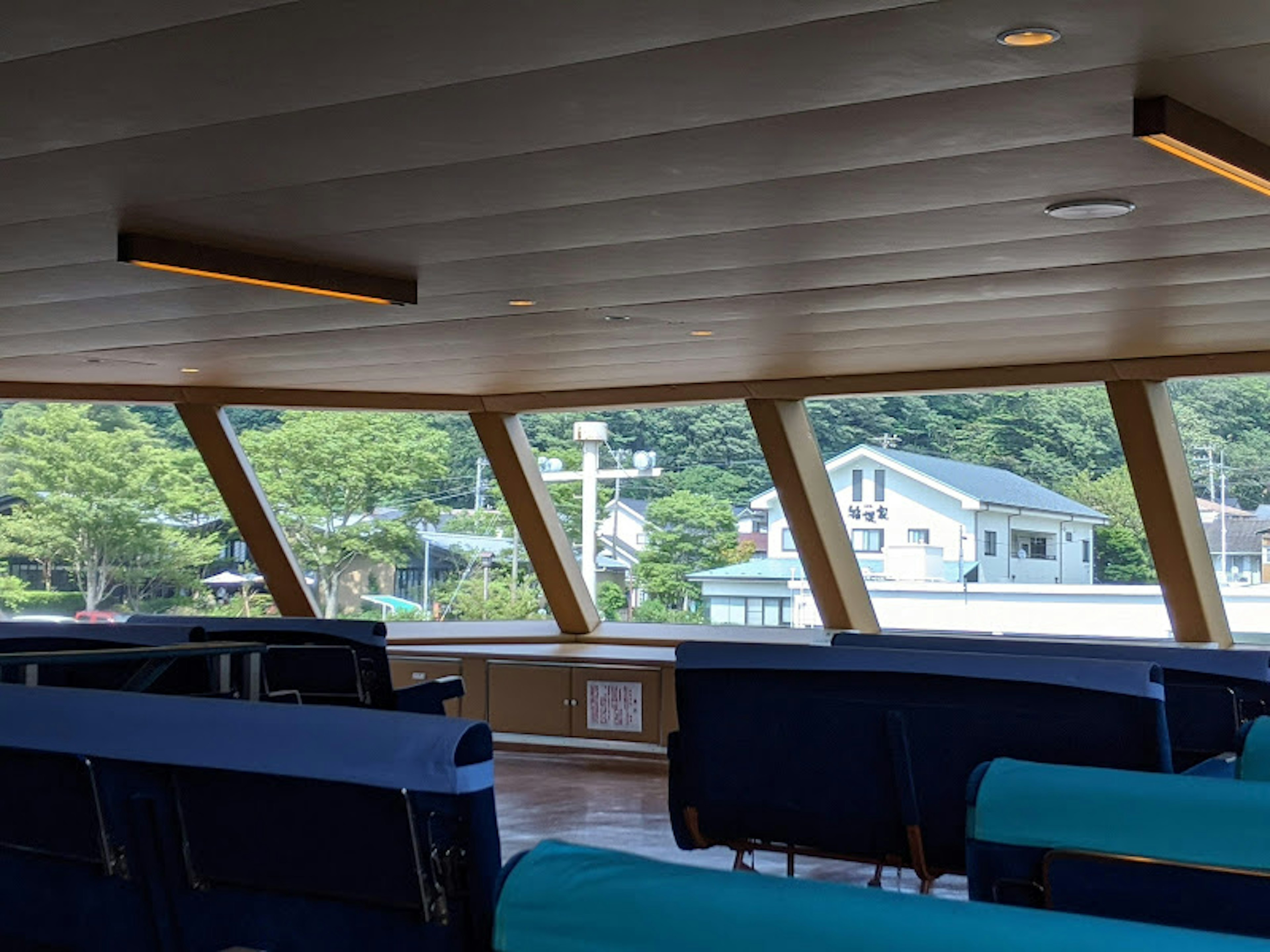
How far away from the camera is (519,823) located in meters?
6.85

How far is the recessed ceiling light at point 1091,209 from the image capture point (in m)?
4.25

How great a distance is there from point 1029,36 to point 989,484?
6.22 m

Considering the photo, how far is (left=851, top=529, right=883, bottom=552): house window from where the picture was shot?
9.24 m

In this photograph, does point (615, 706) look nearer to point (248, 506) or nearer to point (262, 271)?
point (248, 506)

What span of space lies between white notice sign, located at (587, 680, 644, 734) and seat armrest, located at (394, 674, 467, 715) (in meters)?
2.41

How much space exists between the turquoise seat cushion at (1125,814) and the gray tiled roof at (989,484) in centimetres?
691

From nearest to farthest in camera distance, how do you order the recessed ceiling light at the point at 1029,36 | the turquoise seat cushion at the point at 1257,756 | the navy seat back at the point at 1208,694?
1. the turquoise seat cushion at the point at 1257,756
2. the recessed ceiling light at the point at 1029,36
3. the navy seat back at the point at 1208,694

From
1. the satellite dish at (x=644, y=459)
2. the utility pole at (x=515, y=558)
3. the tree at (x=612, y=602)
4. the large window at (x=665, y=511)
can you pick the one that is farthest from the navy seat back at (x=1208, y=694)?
the utility pole at (x=515, y=558)

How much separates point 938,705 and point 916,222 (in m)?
1.69

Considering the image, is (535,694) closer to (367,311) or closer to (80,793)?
(367,311)

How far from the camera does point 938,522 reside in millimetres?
9164

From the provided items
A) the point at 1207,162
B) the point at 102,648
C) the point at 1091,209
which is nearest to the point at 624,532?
the point at 102,648

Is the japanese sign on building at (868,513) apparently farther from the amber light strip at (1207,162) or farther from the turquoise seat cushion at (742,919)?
the turquoise seat cushion at (742,919)

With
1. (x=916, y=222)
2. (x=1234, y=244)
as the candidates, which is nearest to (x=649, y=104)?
(x=916, y=222)
